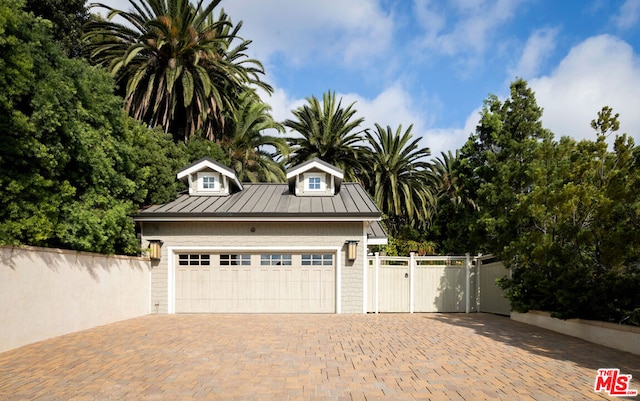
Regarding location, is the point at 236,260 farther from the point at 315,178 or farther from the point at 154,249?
the point at 315,178

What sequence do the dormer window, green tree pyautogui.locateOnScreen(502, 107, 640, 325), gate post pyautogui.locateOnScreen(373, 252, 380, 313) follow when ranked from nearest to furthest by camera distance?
1. green tree pyautogui.locateOnScreen(502, 107, 640, 325)
2. gate post pyautogui.locateOnScreen(373, 252, 380, 313)
3. the dormer window

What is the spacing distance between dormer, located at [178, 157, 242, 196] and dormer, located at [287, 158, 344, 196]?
2283 millimetres

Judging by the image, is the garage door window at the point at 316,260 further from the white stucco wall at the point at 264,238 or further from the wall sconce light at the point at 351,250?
the wall sconce light at the point at 351,250

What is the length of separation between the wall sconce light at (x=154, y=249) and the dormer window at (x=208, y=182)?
9.64 feet

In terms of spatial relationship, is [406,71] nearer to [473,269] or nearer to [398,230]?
[473,269]

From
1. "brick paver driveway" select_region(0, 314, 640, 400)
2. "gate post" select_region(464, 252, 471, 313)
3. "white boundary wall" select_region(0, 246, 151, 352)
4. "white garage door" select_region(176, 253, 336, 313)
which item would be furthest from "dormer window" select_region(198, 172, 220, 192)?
"gate post" select_region(464, 252, 471, 313)

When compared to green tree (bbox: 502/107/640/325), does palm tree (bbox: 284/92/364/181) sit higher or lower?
higher

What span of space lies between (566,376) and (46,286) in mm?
9728

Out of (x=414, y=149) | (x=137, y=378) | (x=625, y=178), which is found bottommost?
(x=137, y=378)

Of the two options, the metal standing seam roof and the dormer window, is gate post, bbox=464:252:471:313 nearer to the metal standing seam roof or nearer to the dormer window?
the metal standing seam roof

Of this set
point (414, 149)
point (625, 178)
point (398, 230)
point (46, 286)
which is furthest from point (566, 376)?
point (398, 230)

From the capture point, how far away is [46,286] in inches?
349

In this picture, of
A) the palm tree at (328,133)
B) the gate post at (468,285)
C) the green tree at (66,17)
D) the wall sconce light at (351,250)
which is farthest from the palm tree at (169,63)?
the gate post at (468,285)

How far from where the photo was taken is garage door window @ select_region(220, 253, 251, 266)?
1378cm
